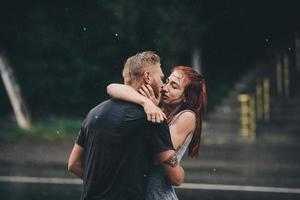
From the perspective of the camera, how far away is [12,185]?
11492mm

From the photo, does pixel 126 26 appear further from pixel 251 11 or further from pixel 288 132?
pixel 288 132

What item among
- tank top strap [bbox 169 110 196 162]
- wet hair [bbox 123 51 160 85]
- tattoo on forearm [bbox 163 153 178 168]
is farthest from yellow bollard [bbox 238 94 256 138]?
wet hair [bbox 123 51 160 85]

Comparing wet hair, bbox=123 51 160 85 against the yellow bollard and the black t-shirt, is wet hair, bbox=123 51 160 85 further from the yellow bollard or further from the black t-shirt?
the yellow bollard

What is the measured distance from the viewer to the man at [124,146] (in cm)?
398

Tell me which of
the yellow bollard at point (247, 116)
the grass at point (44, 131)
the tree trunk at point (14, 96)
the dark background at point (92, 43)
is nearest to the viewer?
the grass at point (44, 131)

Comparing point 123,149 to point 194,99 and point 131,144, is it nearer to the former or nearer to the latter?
point 131,144

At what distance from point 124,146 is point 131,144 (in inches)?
1.6

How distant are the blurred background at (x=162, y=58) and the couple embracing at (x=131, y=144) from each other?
11143 millimetres

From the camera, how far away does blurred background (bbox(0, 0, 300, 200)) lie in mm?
17500

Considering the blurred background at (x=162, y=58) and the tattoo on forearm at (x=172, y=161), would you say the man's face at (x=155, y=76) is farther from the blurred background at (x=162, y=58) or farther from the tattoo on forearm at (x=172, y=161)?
the blurred background at (x=162, y=58)

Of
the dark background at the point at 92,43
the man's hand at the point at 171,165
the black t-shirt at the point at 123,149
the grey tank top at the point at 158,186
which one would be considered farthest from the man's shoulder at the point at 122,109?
the dark background at the point at 92,43

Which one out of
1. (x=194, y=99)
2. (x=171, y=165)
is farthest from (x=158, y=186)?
(x=194, y=99)

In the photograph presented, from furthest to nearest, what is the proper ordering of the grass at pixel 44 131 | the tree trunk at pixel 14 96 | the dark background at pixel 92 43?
the dark background at pixel 92 43
the tree trunk at pixel 14 96
the grass at pixel 44 131

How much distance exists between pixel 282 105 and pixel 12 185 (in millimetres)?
9368
